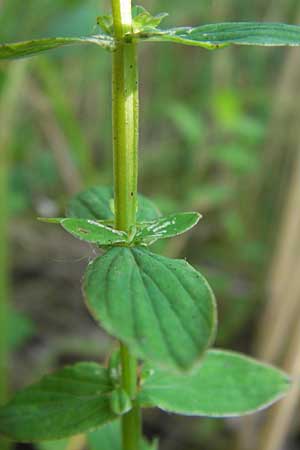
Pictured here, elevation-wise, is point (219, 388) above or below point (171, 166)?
above

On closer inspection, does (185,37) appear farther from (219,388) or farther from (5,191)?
(5,191)

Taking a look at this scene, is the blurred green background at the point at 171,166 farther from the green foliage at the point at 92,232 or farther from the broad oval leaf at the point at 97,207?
the green foliage at the point at 92,232

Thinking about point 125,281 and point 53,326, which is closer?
point 125,281

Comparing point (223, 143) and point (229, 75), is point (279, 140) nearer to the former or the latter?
point (223, 143)

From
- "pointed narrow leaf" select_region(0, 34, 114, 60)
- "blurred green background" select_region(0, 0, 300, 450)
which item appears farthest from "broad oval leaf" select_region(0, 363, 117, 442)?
"blurred green background" select_region(0, 0, 300, 450)

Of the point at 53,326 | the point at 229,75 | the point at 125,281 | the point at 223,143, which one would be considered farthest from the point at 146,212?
the point at 229,75

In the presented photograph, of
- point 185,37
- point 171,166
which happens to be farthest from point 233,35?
point 171,166

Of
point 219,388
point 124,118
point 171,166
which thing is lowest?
point 171,166
